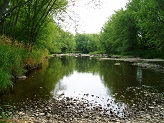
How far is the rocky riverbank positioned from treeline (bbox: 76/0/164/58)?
33.7 metres

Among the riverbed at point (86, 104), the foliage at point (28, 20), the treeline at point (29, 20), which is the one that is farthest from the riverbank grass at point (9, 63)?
the foliage at point (28, 20)

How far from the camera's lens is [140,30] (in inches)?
2441

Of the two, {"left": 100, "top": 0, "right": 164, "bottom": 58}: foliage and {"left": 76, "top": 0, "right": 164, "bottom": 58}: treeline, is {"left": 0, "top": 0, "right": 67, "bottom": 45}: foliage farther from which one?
{"left": 100, "top": 0, "right": 164, "bottom": 58}: foliage

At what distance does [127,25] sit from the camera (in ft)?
210

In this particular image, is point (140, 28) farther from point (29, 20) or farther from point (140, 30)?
point (29, 20)

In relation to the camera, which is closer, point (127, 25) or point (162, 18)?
point (162, 18)

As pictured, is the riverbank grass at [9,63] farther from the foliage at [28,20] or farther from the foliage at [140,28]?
the foliage at [140,28]

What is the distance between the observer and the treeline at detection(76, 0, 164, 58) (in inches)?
1693

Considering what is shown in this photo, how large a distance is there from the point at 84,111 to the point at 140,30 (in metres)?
56.4

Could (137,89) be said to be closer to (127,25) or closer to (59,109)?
(59,109)

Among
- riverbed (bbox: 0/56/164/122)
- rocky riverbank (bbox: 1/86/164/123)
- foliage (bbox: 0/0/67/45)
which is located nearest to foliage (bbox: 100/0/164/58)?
foliage (bbox: 0/0/67/45)

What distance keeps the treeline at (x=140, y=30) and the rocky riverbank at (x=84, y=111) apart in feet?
111

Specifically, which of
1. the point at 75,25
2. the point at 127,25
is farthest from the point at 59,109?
the point at 127,25

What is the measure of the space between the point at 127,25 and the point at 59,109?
5766cm
